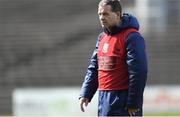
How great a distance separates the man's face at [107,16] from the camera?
531cm

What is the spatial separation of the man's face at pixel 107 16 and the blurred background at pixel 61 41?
11028 mm

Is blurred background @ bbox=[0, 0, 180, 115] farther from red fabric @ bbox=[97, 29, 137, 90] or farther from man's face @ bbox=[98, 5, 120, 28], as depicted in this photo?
man's face @ bbox=[98, 5, 120, 28]

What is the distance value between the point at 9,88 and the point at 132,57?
39.0 feet

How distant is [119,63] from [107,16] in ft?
1.24

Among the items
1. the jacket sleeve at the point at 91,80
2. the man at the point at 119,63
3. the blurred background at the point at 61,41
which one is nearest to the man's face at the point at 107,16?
the man at the point at 119,63

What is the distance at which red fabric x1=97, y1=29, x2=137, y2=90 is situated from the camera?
5391mm

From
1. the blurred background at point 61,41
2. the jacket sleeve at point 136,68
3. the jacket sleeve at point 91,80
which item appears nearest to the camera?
the jacket sleeve at point 136,68

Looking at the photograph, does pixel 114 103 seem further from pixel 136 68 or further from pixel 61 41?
pixel 61 41

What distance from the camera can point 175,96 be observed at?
15.2 meters

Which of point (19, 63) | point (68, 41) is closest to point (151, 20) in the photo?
point (68, 41)

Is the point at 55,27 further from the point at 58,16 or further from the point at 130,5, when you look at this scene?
the point at 130,5

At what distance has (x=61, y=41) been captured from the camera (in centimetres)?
1750

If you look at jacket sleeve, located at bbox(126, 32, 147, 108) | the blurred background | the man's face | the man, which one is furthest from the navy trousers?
the blurred background

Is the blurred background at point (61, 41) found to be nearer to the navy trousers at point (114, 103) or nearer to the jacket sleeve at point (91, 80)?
the jacket sleeve at point (91, 80)
